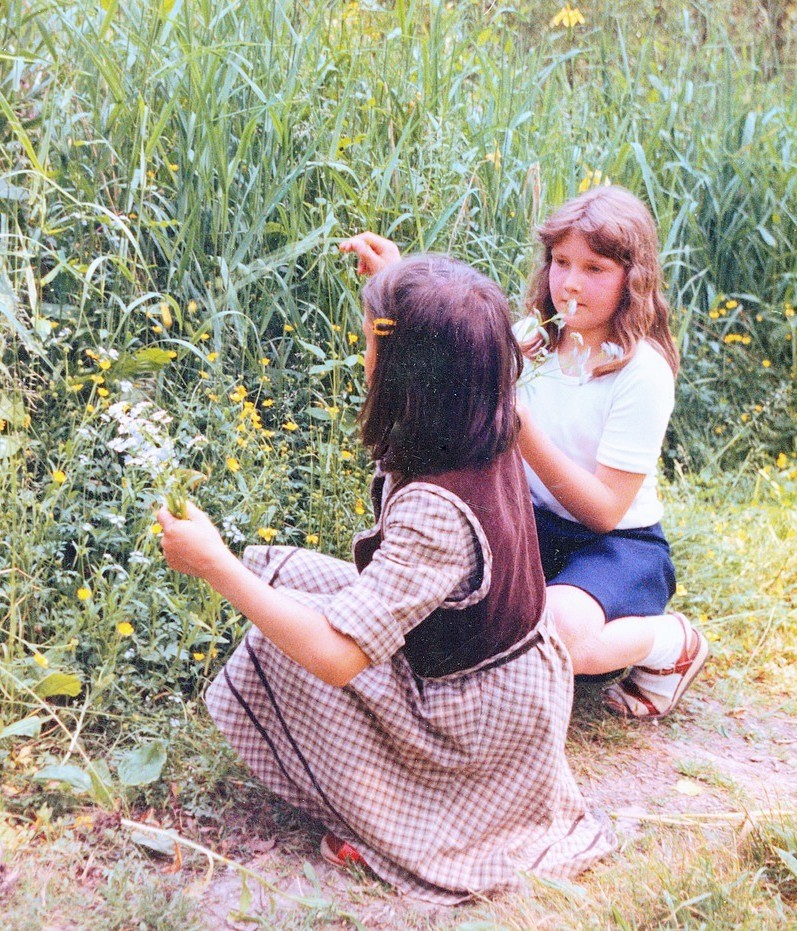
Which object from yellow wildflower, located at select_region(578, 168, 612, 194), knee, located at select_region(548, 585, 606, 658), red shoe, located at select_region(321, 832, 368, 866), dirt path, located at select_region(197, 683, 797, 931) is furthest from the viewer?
yellow wildflower, located at select_region(578, 168, 612, 194)

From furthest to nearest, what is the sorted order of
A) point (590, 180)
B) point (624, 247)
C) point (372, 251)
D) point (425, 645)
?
point (590, 180) < point (624, 247) < point (372, 251) < point (425, 645)

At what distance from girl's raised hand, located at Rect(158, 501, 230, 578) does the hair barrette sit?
1.23 feet

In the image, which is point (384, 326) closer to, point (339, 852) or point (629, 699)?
point (339, 852)

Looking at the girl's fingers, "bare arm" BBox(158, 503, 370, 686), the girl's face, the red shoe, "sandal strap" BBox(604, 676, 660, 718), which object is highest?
the girl's face

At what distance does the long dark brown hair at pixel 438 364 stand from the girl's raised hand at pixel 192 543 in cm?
30

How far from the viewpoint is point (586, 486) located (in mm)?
2105

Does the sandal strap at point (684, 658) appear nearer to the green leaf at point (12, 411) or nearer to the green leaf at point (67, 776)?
the green leaf at point (67, 776)

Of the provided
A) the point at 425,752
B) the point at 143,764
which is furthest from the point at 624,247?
the point at 143,764

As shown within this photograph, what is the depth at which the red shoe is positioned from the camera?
5.68 ft

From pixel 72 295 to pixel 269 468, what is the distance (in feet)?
1.81

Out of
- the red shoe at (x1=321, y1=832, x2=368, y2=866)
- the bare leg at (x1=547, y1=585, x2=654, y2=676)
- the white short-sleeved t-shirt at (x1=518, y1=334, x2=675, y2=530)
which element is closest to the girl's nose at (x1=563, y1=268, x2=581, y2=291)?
the white short-sleeved t-shirt at (x1=518, y1=334, x2=675, y2=530)

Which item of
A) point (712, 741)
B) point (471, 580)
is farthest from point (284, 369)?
point (712, 741)

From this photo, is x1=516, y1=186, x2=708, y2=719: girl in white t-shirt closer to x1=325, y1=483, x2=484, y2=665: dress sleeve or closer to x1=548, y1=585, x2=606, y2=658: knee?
x1=548, y1=585, x2=606, y2=658: knee

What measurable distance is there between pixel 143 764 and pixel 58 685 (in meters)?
Result: 0.20
